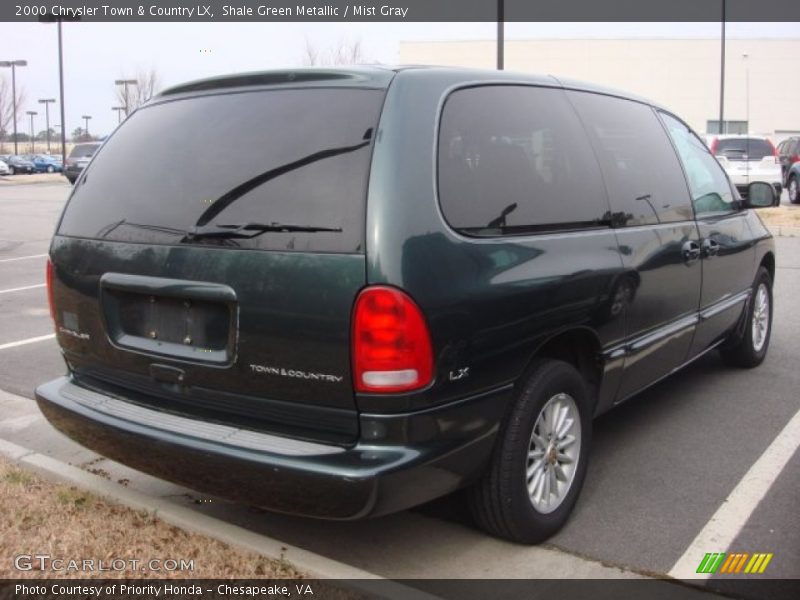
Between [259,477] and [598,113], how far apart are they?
2.38 meters

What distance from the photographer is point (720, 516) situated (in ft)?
11.5

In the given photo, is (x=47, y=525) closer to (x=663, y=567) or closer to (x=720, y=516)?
(x=663, y=567)

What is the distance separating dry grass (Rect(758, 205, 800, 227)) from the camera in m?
15.2

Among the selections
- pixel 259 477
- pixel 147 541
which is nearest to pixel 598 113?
pixel 259 477

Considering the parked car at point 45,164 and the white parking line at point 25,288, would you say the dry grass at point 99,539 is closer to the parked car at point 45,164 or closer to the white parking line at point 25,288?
the white parking line at point 25,288

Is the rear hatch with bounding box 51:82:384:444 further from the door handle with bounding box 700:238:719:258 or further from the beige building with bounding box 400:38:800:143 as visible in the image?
the beige building with bounding box 400:38:800:143

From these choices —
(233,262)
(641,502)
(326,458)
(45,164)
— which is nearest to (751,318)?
(641,502)

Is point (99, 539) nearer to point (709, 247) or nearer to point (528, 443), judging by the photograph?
point (528, 443)

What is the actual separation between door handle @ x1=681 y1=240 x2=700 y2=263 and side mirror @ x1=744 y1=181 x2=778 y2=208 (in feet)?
3.73

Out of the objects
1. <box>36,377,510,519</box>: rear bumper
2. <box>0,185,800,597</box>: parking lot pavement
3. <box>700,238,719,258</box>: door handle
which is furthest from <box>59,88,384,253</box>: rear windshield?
<box>700,238,719,258</box>: door handle

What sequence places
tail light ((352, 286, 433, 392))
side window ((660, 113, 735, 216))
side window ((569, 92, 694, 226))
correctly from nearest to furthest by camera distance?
tail light ((352, 286, 433, 392)) → side window ((569, 92, 694, 226)) → side window ((660, 113, 735, 216))

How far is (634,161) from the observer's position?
4098 mm

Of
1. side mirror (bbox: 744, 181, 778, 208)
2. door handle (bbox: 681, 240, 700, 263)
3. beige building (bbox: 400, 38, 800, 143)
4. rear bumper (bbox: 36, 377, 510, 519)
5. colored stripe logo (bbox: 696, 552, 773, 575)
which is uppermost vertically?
beige building (bbox: 400, 38, 800, 143)

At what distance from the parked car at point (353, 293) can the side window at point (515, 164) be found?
0.01m
